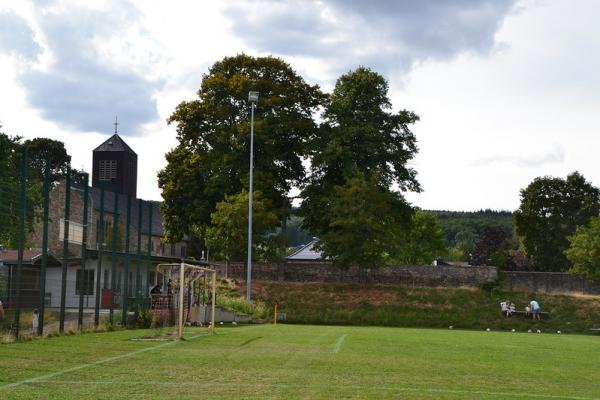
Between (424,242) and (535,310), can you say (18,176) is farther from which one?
(424,242)

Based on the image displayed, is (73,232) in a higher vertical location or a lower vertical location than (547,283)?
higher

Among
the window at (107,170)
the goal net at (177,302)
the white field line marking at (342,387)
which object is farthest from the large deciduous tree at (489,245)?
the white field line marking at (342,387)

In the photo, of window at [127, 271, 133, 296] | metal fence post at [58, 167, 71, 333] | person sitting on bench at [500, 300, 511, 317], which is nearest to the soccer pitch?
metal fence post at [58, 167, 71, 333]

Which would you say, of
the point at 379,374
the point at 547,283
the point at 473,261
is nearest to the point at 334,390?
the point at 379,374

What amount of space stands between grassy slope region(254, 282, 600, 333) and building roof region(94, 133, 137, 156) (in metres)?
37.9

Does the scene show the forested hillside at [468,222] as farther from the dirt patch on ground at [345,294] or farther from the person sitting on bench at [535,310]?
the person sitting on bench at [535,310]

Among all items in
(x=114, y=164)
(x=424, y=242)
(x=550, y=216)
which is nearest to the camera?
(x=550, y=216)

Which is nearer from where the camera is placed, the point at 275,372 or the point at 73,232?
the point at 275,372

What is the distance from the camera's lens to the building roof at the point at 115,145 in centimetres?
9075

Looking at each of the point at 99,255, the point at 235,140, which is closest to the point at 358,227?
the point at 235,140

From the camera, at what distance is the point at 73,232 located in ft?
76.3

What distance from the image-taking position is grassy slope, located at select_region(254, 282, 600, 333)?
51.1m

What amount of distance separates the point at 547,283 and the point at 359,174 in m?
16.6

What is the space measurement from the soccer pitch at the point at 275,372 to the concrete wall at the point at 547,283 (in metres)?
44.1
